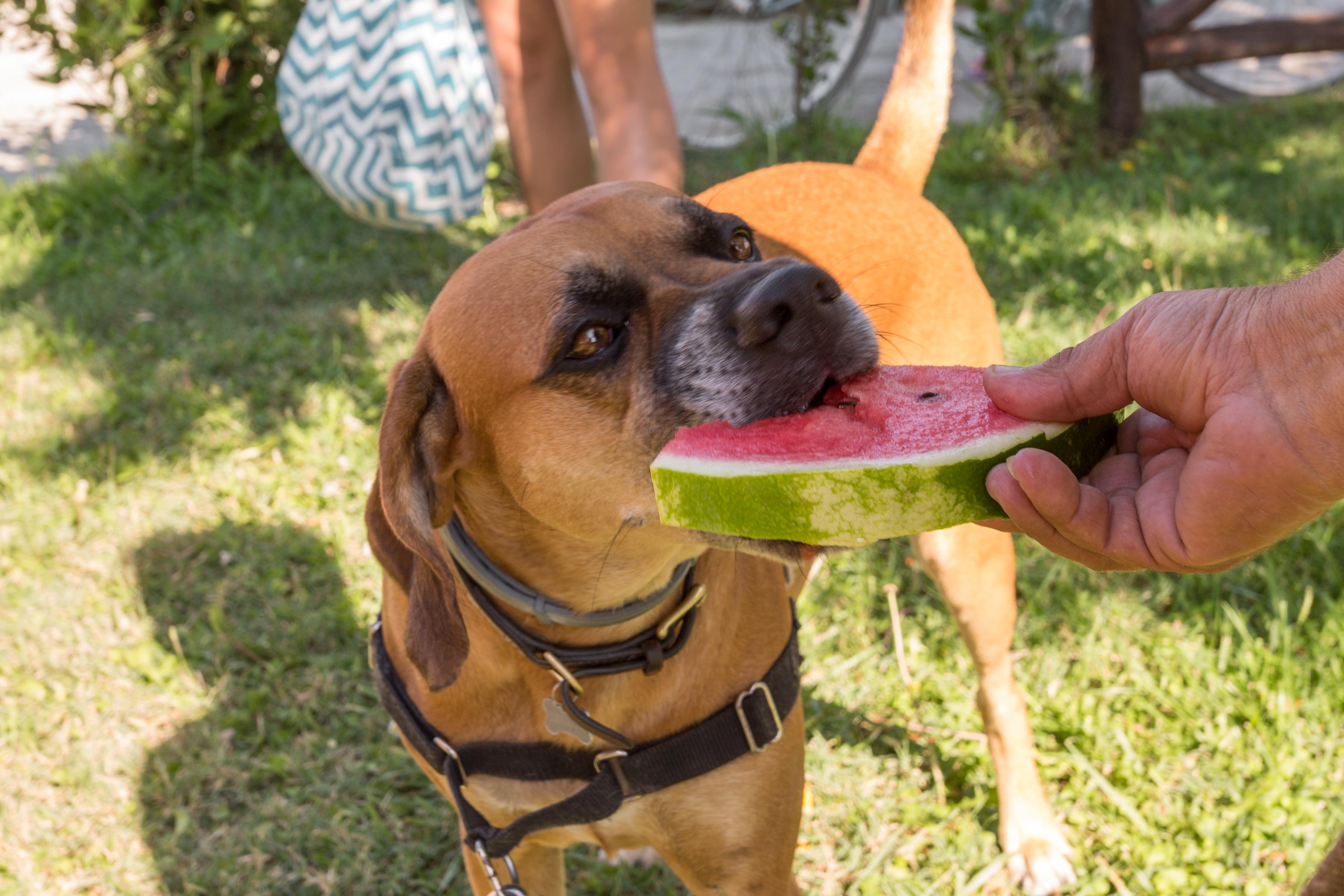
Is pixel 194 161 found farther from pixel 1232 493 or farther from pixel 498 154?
pixel 1232 493

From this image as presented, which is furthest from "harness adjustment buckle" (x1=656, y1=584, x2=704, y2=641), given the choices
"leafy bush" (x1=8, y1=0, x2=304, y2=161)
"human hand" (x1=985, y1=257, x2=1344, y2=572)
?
"leafy bush" (x1=8, y1=0, x2=304, y2=161)

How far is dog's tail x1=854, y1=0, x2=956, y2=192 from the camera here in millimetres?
3141

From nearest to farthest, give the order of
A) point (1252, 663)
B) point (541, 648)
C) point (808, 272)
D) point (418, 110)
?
point (808, 272)
point (541, 648)
point (1252, 663)
point (418, 110)

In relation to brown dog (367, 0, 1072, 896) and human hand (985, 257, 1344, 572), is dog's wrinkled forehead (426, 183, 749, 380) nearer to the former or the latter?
brown dog (367, 0, 1072, 896)

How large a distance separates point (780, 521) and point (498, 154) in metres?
6.67

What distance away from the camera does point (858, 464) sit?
1.68 meters

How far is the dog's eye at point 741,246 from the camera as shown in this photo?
2404mm

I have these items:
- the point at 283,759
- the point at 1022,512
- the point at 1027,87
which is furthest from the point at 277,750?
the point at 1027,87

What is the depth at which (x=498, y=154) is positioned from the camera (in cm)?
777

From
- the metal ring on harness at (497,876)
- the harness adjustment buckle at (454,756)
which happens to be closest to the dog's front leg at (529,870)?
the metal ring on harness at (497,876)

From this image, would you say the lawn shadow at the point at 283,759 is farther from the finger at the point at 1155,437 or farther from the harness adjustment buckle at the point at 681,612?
the finger at the point at 1155,437

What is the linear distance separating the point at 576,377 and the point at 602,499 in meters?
0.26

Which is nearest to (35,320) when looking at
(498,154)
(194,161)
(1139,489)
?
(194,161)

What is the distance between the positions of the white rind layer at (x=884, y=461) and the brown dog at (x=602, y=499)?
0.51 ft
